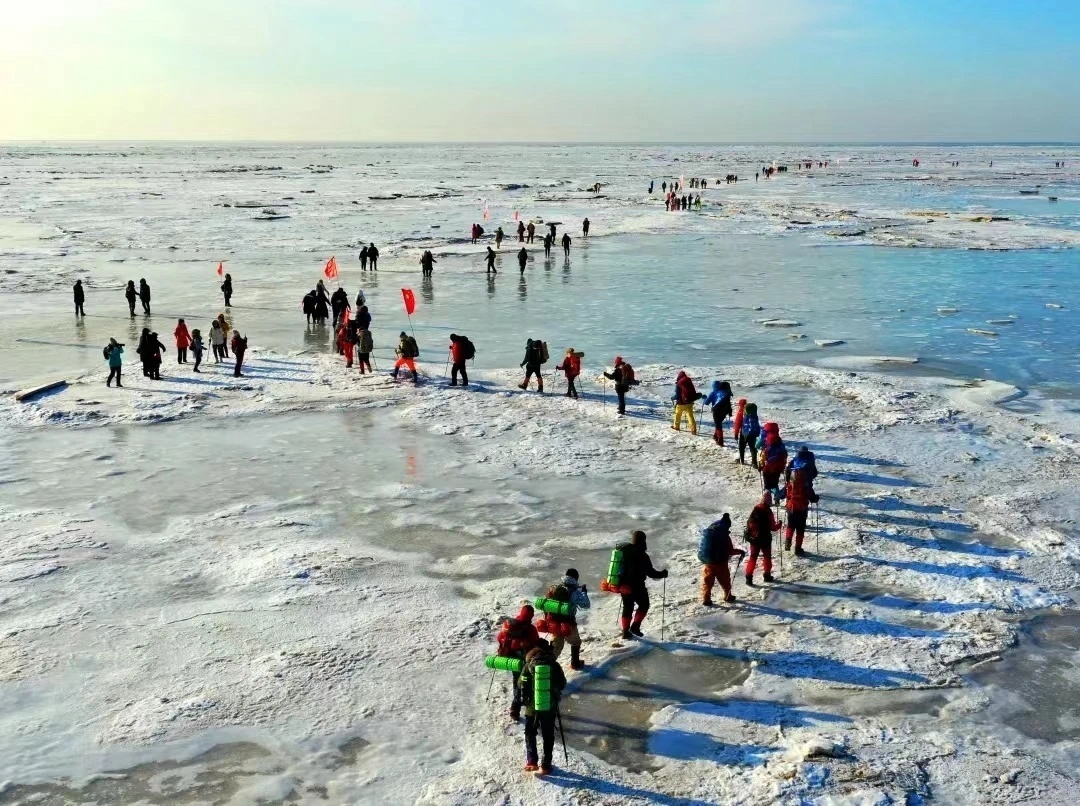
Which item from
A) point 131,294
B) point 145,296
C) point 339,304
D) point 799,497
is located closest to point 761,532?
point 799,497

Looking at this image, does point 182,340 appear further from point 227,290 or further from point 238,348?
point 227,290

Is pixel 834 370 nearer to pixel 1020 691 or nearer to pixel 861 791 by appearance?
pixel 1020 691

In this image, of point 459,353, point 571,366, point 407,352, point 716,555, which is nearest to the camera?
point 716,555

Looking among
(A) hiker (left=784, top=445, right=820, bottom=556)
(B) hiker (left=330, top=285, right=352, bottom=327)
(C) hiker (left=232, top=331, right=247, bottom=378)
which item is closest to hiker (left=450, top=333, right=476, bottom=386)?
(C) hiker (left=232, top=331, right=247, bottom=378)

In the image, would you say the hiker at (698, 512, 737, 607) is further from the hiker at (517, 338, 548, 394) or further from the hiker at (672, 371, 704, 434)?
the hiker at (517, 338, 548, 394)

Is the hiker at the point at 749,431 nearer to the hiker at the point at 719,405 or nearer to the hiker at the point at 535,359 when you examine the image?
the hiker at the point at 719,405

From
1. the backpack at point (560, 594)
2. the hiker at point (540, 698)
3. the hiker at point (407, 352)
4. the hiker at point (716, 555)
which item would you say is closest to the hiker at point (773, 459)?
the hiker at point (716, 555)
